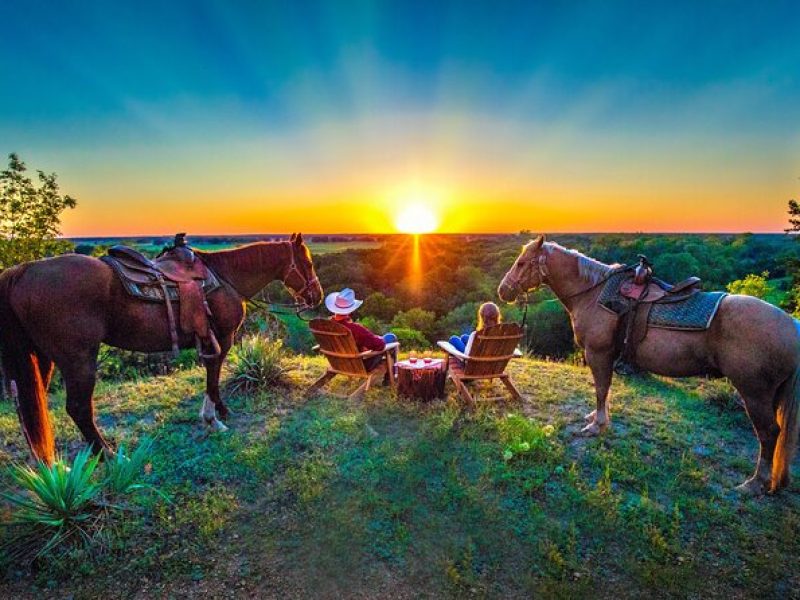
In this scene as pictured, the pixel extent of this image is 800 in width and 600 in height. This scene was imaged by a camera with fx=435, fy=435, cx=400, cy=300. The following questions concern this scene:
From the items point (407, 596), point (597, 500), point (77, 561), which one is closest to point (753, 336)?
point (597, 500)

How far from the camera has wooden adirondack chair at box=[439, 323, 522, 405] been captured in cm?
585

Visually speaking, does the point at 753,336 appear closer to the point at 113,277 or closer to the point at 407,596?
the point at 407,596

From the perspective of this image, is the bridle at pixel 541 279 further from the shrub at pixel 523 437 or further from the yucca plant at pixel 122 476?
the yucca plant at pixel 122 476

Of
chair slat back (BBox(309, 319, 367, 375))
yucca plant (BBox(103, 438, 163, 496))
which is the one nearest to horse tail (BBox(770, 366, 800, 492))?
chair slat back (BBox(309, 319, 367, 375))

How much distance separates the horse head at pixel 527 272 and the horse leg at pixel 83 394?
480 cm

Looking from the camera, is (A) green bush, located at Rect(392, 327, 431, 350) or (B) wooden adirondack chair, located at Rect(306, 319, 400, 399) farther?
(A) green bush, located at Rect(392, 327, 431, 350)

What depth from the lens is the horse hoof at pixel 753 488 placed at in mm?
4277

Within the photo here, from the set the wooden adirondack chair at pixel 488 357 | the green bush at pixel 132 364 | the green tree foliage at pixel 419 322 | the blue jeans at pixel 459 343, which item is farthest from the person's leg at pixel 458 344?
the green tree foliage at pixel 419 322

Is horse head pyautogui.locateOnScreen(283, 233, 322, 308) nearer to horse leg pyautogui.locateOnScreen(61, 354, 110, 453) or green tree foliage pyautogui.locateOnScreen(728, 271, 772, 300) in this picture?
horse leg pyautogui.locateOnScreen(61, 354, 110, 453)

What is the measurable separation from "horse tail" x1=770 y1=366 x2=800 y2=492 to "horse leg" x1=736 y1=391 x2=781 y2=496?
0.06 m

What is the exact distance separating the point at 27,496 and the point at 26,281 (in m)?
1.92

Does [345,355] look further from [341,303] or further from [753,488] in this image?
[753,488]

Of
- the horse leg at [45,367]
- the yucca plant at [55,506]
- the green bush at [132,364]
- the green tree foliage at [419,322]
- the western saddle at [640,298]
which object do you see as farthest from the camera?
the green tree foliage at [419,322]

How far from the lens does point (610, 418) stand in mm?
6082
